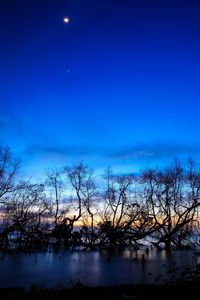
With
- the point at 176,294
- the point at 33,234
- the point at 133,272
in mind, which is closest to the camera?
the point at 176,294

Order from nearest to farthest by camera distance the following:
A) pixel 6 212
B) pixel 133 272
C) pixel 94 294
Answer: pixel 94 294 < pixel 133 272 < pixel 6 212

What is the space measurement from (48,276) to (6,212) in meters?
22.7

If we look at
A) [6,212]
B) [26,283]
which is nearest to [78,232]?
[6,212]

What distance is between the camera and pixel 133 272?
20.0 metres

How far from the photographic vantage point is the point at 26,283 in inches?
645

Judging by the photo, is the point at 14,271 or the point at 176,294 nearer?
the point at 176,294

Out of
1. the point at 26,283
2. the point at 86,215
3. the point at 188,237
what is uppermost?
the point at 86,215

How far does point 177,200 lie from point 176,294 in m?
35.3

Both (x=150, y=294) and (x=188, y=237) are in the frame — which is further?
(x=188, y=237)

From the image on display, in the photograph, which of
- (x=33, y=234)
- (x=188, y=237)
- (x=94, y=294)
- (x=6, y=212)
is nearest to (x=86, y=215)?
(x=33, y=234)

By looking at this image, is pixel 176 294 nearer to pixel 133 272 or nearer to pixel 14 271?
pixel 133 272

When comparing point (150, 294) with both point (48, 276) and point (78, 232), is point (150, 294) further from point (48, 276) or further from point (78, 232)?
point (78, 232)

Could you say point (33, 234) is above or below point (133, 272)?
above

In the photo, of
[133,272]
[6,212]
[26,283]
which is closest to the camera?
[26,283]
